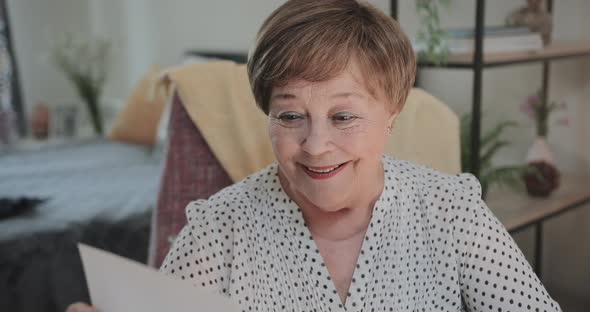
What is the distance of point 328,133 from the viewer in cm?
101

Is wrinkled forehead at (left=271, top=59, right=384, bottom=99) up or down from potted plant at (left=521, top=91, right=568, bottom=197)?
up

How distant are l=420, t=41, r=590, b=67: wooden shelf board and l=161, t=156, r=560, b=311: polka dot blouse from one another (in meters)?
0.61

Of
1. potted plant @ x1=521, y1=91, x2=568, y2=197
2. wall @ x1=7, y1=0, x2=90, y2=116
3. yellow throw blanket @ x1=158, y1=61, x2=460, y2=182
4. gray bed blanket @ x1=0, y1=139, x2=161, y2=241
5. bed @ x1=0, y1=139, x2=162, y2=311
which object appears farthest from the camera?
wall @ x1=7, y1=0, x2=90, y2=116

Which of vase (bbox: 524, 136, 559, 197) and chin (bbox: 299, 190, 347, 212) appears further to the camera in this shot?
vase (bbox: 524, 136, 559, 197)

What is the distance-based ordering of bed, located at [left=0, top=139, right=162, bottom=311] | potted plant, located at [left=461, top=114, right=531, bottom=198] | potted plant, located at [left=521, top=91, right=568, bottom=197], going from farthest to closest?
1. bed, located at [left=0, top=139, right=162, bottom=311]
2. potted plant, located at [left=521, top=91, right=568, bottom=197]
3. potted plant, located at [left=461, top=114, right=531, bottom=198]

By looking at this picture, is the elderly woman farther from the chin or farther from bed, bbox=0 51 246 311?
bed, bbox=0 51 246 311

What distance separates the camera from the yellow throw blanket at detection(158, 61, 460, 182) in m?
1.61

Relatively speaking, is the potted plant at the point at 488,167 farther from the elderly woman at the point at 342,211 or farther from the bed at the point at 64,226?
the bed at the point at 64,226

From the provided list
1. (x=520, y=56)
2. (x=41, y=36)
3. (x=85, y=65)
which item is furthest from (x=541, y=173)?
(x=41, y=36)

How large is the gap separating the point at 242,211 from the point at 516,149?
134 centimetres

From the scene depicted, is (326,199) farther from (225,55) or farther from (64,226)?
(225,55)

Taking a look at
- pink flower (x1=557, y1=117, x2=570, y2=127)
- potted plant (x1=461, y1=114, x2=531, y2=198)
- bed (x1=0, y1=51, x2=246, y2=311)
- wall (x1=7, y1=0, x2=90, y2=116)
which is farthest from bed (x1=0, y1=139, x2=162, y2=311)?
wall (x1=7, y1=0, x2=90, y2=116)

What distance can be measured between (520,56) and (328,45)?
923 millimetres

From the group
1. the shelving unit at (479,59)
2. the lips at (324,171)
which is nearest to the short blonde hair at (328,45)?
the lips at (324,171)
